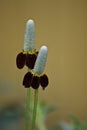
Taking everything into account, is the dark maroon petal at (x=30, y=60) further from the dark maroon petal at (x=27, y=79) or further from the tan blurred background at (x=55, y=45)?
the tan blurred background at (x=55, y=45)

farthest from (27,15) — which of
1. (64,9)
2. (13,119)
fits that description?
(13,119)

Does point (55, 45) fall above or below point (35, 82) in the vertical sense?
above

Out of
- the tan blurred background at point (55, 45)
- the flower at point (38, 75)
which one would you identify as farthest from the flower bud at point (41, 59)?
the tan blurred background at point (55, 45)

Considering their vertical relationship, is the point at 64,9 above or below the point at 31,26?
above

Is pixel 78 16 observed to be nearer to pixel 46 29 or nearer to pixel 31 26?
pixel 46 29

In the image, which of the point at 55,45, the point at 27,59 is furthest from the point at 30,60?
the point at 55,45

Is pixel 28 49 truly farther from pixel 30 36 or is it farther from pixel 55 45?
pixel 55 45

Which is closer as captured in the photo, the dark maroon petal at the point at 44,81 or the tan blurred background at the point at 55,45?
the dark maroon petal at the point at 44,81
